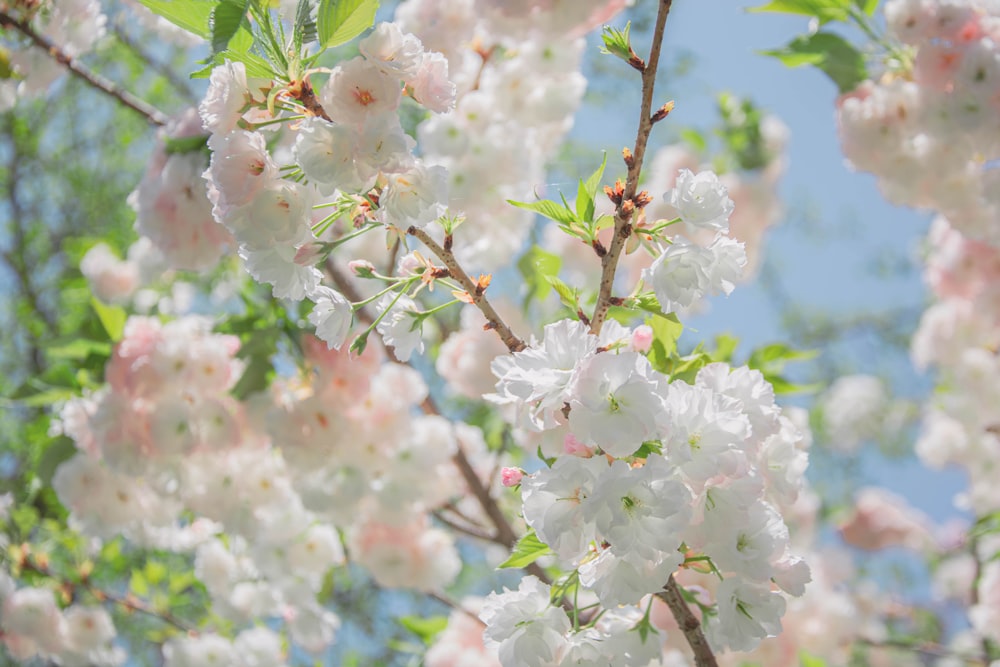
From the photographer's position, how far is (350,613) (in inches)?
136

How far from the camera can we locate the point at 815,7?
140 cm

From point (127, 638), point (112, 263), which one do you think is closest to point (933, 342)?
point (112, 263)

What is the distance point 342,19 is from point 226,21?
9cm

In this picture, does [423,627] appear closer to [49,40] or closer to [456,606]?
[456,606]

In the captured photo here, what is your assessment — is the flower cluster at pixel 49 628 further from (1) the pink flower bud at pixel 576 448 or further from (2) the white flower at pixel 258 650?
(1) the pink flower bud at pixel 576 448

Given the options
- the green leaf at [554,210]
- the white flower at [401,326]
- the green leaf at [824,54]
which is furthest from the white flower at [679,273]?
the green leaf at [824,54]

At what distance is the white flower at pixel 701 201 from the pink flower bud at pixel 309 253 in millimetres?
276

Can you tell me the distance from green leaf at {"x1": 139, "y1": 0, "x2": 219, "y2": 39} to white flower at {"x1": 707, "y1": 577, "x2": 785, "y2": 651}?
0.64m

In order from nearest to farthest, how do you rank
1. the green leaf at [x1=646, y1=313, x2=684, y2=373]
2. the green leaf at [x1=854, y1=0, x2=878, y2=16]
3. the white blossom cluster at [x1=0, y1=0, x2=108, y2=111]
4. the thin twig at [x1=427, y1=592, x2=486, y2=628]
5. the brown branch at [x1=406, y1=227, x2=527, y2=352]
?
1. the brown branch at [x1=406, y1=227, x2=527, y2=352]
2. the green leaf at [x1=646, y1=313, x2=684, y2=373]
3. the white blossom cluster at [x1=0, y1=0, x2=108, y2=111]
4. the green leaf at [x1=854, y1=0, x2=878, y2=16]
5. the thin twig at [x1=427, y1=592, x2=486, y2=628]

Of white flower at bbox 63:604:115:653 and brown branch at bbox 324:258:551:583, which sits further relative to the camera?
white flower at bbox 63:604:115:653

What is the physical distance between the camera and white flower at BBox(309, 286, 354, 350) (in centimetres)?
68

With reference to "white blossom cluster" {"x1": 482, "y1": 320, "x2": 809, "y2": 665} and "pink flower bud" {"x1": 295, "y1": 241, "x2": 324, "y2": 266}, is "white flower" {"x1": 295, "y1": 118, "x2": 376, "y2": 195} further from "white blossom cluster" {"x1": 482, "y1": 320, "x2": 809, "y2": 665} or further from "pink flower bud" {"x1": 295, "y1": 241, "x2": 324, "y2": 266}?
"white blossom cluster" {"x1": 482, "y1": 320, "x2": 809, "y2": 665}

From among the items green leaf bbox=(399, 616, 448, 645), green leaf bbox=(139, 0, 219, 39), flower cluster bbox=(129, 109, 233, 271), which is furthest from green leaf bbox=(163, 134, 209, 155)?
green leaf bbox=(399, 616, 448, 645)

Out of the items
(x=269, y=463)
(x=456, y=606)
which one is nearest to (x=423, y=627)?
(x=456, y=606)
